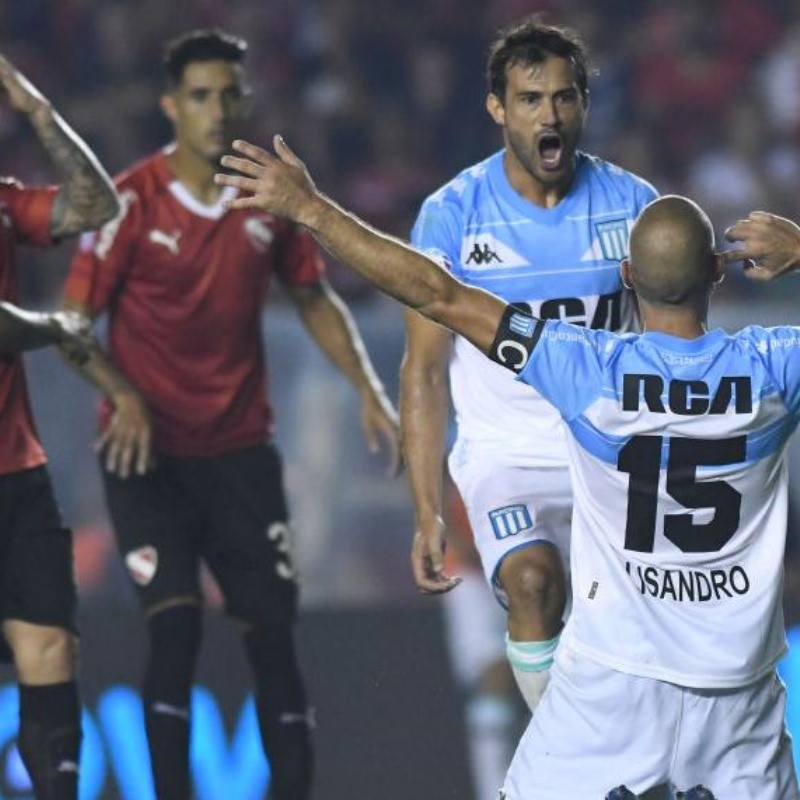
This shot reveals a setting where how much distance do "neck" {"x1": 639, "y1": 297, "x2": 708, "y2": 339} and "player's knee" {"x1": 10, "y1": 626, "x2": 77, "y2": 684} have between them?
2026mm

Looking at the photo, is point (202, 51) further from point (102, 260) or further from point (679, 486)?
point (679, 486)

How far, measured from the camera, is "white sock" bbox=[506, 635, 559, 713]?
19.3 feet

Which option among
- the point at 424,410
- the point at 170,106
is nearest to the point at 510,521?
the point at 424,410

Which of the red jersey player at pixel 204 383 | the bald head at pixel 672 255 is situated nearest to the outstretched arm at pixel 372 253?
the bald head at pixel 672 255

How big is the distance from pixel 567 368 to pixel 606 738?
0.83 meters

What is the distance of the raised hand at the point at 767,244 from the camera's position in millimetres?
5129

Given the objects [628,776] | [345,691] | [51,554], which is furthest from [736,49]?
[628,776]

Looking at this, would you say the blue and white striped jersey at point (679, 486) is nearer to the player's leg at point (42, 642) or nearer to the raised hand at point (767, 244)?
the raised hand at point (767, 244)

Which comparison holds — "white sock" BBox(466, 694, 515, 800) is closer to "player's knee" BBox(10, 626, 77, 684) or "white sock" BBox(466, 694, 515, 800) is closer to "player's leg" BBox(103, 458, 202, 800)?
"player's leg" BBox(103, 458, 202, 800)

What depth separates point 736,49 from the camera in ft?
39.1

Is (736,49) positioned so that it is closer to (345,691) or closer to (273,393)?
(273,393)

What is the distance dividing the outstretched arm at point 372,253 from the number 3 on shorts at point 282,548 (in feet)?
7.13

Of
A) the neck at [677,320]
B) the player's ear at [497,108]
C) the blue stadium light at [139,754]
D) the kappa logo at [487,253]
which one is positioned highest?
the player's ear at [497,108]

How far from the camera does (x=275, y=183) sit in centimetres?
482
